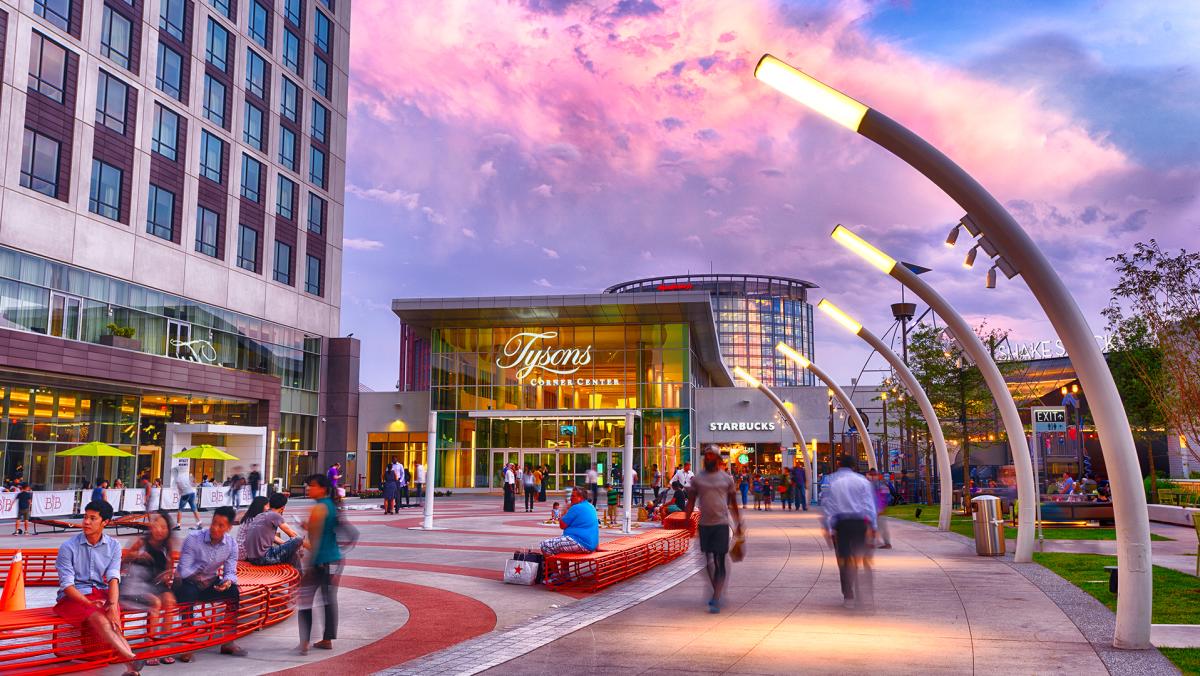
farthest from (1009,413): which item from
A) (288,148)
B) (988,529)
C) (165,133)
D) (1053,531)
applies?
(288,148)

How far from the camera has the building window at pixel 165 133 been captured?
39875 millimetres

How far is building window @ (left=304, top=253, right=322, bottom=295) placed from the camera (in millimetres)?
51719

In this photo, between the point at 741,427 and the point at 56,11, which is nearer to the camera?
the point at 56,11

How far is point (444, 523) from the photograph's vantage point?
26.5 metres

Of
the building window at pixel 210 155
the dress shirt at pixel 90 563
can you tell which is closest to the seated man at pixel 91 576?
the dress shirt at pixel 90 563

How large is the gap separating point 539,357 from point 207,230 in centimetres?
1973

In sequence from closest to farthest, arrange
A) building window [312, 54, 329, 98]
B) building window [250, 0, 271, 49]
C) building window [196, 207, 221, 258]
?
1. building window [196, 207, 221, 258]
2. building window [250, 0, 271, 49]
3. building window [312, 54, 329, 98]

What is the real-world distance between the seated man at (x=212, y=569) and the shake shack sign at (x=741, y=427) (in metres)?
48.8

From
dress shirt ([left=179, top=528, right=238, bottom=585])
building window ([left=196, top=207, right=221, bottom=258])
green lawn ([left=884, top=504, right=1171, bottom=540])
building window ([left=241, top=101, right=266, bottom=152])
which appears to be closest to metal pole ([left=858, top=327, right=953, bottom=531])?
green lawn ([left=884, top=504, right=1171, bottom=540])

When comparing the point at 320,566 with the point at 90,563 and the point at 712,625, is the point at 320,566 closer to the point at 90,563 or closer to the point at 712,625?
the point at 90,563

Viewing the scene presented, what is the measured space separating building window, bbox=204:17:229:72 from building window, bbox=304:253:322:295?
11239 mm

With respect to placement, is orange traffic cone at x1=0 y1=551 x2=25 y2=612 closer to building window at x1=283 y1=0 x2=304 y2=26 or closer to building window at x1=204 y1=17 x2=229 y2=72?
building window at x1=204 y1=17 x2=229 y2=72

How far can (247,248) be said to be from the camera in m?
46.2

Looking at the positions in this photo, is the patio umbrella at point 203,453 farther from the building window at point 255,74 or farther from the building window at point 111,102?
the building window at point 255,74
